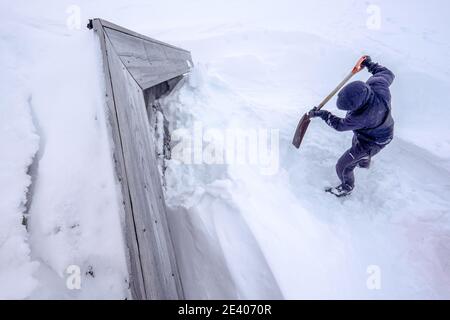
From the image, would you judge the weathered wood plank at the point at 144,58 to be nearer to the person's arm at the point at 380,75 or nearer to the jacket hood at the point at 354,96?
the jacket hood at the point at 354,96

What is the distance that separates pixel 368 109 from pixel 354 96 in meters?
0.30

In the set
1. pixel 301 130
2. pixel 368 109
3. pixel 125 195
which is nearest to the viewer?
pixel 125 195

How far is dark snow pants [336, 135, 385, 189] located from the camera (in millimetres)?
3035

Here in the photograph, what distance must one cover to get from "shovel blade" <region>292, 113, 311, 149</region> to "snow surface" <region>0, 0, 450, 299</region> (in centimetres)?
20

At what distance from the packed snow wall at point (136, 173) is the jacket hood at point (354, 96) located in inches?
80.4

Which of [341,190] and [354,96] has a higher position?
[354,96]

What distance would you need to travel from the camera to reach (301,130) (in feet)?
11.9

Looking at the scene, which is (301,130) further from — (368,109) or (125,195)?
(125,195)

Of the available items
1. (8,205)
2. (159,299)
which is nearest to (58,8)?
(8,205)

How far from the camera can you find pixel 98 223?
1.53 metres

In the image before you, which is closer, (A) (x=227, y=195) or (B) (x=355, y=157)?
(A) (x=227, y=195)

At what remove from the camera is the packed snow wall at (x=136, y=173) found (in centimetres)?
149

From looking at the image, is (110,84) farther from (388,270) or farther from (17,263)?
(388,270)


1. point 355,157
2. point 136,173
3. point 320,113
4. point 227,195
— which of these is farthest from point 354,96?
point 136,173
